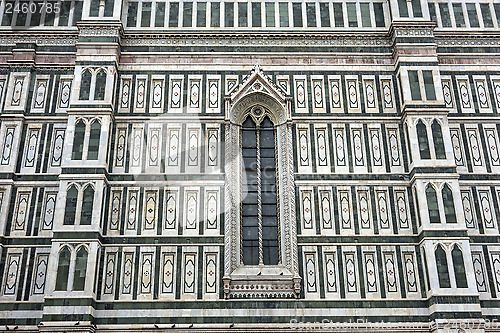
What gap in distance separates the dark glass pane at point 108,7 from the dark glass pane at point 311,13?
6.58 m

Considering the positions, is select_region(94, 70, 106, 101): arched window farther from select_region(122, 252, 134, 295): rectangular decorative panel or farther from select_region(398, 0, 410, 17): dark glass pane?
select_region(398, 0, 410, 17): dark glass pane

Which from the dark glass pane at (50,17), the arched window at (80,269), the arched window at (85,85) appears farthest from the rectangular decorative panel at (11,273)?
the dark glass pane at (50,17)

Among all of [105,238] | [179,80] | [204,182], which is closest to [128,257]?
[105,238]

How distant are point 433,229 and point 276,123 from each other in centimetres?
588

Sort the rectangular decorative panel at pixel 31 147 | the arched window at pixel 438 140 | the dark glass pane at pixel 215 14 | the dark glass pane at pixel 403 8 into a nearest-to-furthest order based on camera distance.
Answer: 1. the arched window at pixel 438 140
2. the rectangular decorative panel at pixel 31 147
3. the dark glass pane at pixel 403 8
4. the dark glass pane at pixel 215 14

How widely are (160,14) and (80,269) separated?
29.9 ft

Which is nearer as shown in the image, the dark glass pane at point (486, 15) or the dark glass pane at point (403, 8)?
the dark glass pane at point (403, 8)

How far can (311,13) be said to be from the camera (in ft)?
71.6

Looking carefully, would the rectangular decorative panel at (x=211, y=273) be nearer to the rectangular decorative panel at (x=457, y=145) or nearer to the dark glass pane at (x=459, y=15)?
the rectangular decorative panel at (x=457, y=145)

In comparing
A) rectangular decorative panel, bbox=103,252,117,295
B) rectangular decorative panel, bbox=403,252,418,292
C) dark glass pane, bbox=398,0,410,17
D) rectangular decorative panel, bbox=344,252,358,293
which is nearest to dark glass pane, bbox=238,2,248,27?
dark glass pane, bbox=398,0,410,17

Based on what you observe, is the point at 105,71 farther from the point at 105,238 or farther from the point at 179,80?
the point at 105,238

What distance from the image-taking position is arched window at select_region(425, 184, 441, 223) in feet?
61.4

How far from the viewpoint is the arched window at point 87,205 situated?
18.4 metres

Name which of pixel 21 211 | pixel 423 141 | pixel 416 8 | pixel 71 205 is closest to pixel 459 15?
pixel 416 8
